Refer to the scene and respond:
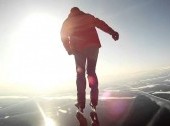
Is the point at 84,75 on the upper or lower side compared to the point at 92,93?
upper

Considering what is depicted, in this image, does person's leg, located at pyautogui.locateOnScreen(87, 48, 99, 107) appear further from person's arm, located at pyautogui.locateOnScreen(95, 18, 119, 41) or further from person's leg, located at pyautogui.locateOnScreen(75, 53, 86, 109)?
person's arm, located at pyautogui.locateOnScreen(95, 18, 119, 41)

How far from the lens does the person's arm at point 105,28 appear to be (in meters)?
7.62

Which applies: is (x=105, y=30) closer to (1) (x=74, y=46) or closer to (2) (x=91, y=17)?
(2) (x=91, y=17)

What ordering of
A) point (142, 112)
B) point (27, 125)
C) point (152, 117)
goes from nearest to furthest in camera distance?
point (152, 117), point (142, 112), point (27, 125)

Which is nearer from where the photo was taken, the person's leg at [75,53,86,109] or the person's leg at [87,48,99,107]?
the person's leg at [75,53,86,109]

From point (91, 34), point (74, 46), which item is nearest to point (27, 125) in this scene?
point (74, 46)

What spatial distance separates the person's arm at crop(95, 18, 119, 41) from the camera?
7625 mm

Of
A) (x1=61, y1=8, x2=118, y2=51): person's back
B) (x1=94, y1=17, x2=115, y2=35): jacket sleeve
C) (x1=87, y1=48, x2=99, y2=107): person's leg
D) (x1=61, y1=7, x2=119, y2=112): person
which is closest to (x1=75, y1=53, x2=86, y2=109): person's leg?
(x1=61, y1=7, x2=119, y2=112): person

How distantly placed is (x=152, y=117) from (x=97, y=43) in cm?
262

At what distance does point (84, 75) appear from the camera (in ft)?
24.2

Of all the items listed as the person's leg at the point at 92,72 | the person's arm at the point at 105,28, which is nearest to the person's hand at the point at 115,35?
the person's arm at the point at 105,28

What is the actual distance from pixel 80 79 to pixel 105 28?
1.77 meters

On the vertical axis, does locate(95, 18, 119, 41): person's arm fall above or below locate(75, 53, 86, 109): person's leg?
above

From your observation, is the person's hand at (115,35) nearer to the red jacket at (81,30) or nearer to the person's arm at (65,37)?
the red jacket at (81,30)
